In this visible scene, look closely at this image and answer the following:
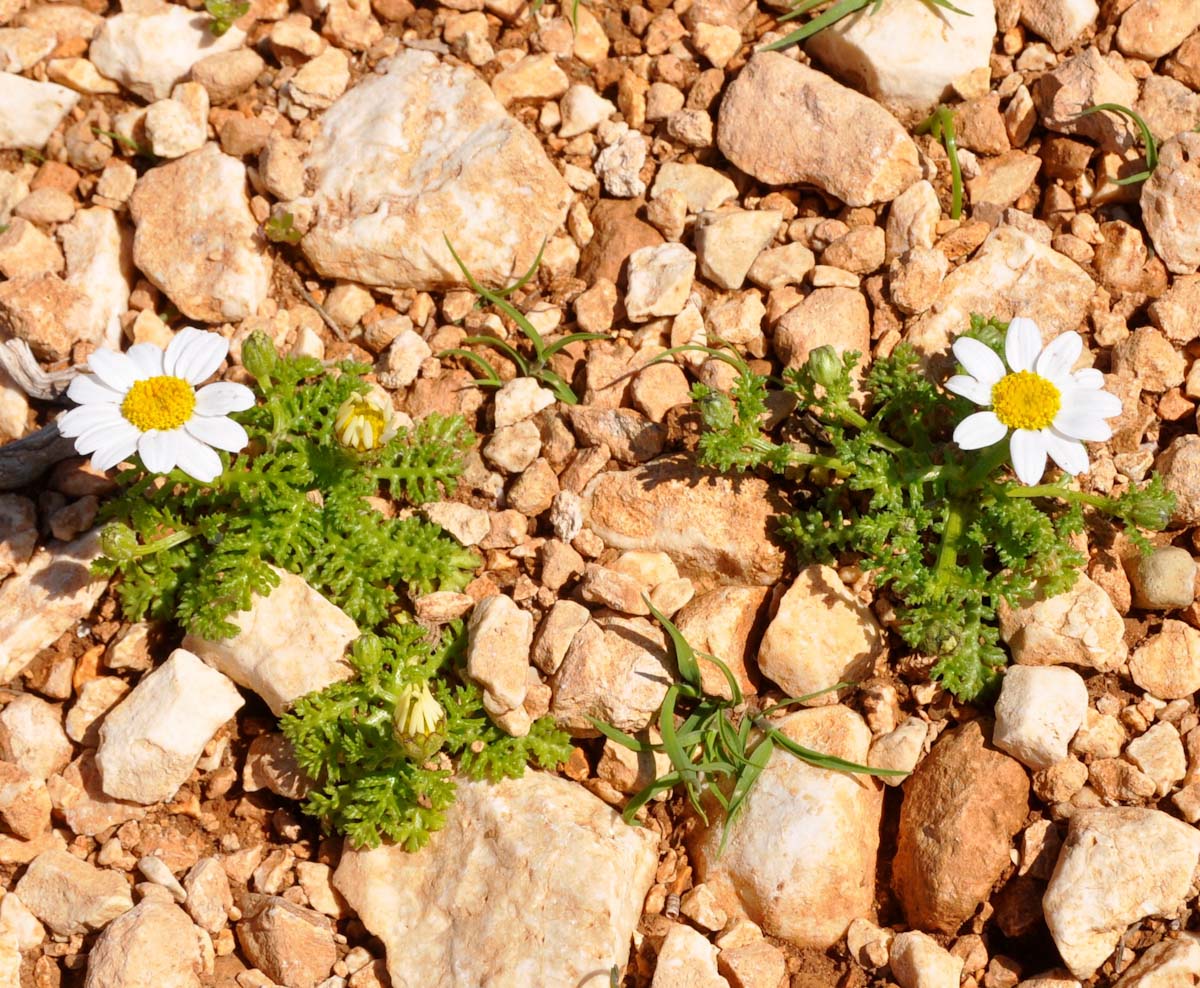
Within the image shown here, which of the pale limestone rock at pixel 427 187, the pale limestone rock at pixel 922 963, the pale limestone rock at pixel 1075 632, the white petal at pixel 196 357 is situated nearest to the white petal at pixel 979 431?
the pale limestone rock at pixel 1075 632

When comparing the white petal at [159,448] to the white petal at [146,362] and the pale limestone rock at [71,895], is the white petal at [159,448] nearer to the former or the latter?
the white petal at [146,362]

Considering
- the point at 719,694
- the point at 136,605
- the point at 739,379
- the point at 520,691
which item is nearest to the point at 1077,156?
the point at 739,379

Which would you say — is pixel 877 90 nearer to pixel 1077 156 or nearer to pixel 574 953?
pixel 1077 156

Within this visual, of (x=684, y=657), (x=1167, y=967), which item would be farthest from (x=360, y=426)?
(x=1167, y=967)

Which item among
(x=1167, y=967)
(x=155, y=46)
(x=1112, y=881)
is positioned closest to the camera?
(x=1167, y=967)

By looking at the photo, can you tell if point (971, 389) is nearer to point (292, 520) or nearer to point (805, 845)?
point (805, 845)
